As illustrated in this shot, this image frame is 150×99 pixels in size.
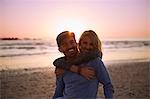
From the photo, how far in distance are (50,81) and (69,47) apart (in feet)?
2.12

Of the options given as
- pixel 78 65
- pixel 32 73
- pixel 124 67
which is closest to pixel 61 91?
pixel 78 65

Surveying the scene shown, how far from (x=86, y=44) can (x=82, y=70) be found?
0.35ft

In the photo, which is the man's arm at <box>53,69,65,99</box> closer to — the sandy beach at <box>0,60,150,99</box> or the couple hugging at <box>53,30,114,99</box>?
the couple hugging at <box>53,30,114,99</box>

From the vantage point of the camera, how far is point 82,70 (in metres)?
1.09

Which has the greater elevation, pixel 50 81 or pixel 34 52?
pixel 34 52

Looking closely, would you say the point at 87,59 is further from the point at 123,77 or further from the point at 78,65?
the point at 123,77

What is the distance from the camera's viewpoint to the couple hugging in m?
1.08

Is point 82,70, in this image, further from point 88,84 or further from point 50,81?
point 50,81

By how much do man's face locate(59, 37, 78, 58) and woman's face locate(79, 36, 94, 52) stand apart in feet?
0.10

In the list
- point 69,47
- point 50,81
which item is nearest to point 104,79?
point 69,47

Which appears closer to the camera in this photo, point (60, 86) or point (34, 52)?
point (60, 86)

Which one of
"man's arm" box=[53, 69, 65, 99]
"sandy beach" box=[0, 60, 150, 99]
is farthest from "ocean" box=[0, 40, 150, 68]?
"man's arm" box=[53, 69, 65, 99]

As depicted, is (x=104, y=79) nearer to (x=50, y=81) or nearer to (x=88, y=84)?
(x=88, y=84)

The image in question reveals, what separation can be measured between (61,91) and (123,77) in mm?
702
